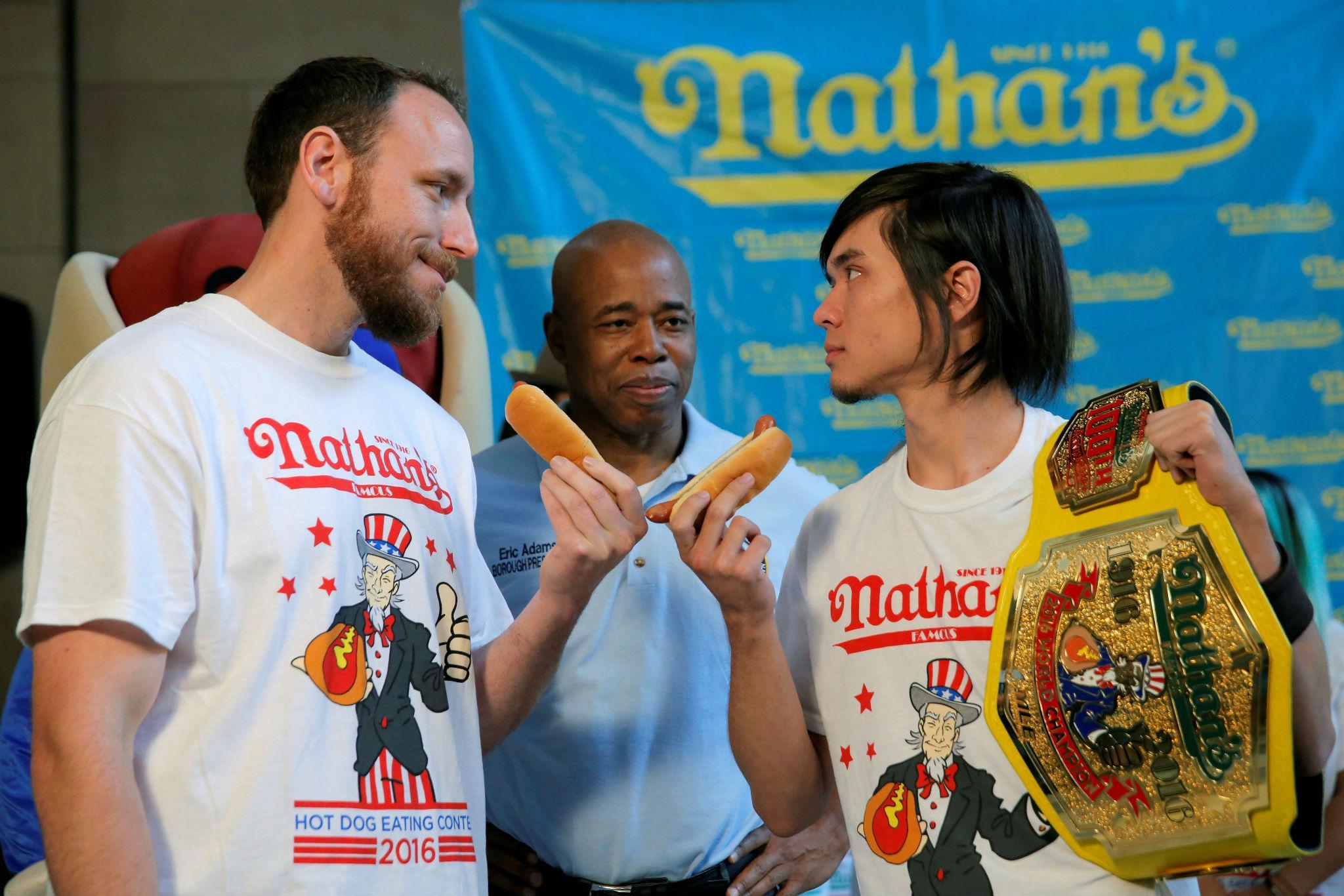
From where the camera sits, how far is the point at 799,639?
1.82m

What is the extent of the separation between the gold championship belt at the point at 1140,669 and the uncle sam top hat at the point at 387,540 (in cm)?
76

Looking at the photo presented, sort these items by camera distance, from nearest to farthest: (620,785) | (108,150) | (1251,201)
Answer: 1. (620,785)
2. (1251,201)
3. (108,150)

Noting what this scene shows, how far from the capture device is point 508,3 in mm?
3207

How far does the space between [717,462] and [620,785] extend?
0.71 m

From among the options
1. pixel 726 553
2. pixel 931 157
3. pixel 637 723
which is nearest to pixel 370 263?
pixel 726 553

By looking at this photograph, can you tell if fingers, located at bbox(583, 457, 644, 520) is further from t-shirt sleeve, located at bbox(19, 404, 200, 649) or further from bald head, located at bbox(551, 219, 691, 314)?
bald head, located at bbox(551, 219, 691, 314)

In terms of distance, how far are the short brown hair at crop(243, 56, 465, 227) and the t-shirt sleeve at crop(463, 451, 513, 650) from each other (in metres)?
0.51

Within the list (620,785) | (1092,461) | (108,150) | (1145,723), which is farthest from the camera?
(108,150)

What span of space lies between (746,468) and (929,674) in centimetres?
41

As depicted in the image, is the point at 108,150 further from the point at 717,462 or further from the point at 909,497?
the point at 909,497

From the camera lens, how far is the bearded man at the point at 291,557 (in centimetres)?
130

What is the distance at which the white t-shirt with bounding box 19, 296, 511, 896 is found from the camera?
133cm

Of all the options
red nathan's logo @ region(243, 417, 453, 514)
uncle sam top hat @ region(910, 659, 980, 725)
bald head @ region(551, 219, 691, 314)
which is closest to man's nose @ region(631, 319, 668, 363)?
bald head @ region(551, 219, 691, 314)

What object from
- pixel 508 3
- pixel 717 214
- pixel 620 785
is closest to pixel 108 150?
pixel 508 3
